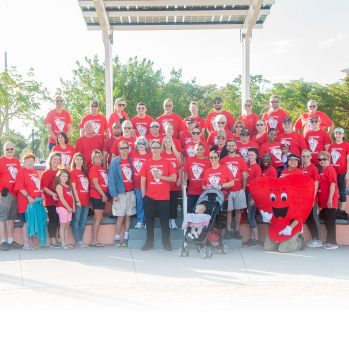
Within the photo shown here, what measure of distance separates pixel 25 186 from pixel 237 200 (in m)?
3.91

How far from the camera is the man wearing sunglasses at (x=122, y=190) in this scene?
7.59 m

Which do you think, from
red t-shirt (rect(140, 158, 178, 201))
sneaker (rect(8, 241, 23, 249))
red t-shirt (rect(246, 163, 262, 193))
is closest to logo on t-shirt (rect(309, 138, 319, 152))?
red t-shirt (rect(246, 163, 262, 193))

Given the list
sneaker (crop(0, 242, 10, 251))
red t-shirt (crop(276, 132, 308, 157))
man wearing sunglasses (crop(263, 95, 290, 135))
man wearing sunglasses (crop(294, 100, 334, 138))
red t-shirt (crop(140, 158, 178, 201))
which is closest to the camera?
red t-shirt (crop(140, 158, 178, 201))

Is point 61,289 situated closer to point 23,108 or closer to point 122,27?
point 122,27

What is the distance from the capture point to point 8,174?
764 centimetres

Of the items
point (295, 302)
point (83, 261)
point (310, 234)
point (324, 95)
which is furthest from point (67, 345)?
point (324, 95)

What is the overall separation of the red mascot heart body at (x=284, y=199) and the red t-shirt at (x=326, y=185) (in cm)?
61

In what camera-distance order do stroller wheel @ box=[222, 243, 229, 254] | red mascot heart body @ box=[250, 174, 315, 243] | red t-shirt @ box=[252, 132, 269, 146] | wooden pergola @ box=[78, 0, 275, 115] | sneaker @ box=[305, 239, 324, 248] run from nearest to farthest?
stroller wheel @ box=[222, 243, 229, 254], red mascot heart body @ box=[250, 174, 315, 243], sneaker @ box=[305, 239, 324, 248], red t-shirt @ box=[252, 132, 269, 146], wooden pergola @ box=[78, 0, 275, 115]

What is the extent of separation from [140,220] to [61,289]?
8.94 feet

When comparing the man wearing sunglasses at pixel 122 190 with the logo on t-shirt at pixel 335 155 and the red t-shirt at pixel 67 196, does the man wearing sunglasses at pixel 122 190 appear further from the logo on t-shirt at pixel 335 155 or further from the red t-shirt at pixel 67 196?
the logo on t-shirt at pixel 335 155

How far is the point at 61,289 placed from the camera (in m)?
5.33

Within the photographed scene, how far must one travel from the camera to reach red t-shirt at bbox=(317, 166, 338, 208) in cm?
760

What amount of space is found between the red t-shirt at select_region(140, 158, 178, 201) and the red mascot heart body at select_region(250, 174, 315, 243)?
1.53m

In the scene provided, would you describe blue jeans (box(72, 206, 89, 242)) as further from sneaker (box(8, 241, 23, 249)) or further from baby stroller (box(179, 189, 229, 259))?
baby stroller (box(179, 189, 229, 259))
